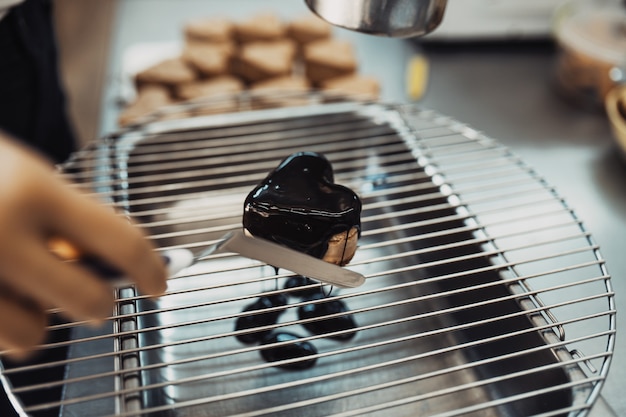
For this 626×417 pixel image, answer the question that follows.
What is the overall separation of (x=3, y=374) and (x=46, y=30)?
67cm

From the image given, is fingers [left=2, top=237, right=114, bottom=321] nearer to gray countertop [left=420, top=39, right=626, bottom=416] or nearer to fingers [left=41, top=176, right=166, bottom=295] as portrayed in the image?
fingers [left=41, top=176, right=166, bottom=295]

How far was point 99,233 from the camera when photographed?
0.37 m

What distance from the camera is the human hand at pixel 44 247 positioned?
0.34m

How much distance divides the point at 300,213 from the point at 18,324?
0.93ft

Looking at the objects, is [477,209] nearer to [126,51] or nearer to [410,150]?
[410,150]

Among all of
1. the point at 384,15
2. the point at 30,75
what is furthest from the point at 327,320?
the point at 30,75

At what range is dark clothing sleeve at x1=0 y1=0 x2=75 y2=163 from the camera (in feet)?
2.99

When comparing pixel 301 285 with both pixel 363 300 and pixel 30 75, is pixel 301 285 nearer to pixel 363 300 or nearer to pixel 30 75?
pixel 363 300

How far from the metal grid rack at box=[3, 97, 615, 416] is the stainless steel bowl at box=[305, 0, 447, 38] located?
203 mm

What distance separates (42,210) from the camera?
0.36m

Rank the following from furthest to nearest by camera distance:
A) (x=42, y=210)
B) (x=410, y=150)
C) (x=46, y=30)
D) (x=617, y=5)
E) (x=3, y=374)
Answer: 1. (x=617, y=5)
2. (x=46, y=30)
3. (x=410, y=150)
4. (x=3, y=374)
5. (x=42, y=210)

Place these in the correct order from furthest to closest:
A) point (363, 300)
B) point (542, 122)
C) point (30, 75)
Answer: point (542, 122)
point (30, 75)
point (363, 300)

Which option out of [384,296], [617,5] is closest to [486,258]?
[384,296]

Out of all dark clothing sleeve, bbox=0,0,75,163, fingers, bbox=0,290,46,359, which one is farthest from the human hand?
dark clothing sleeve, bbox=0,0,75,163
